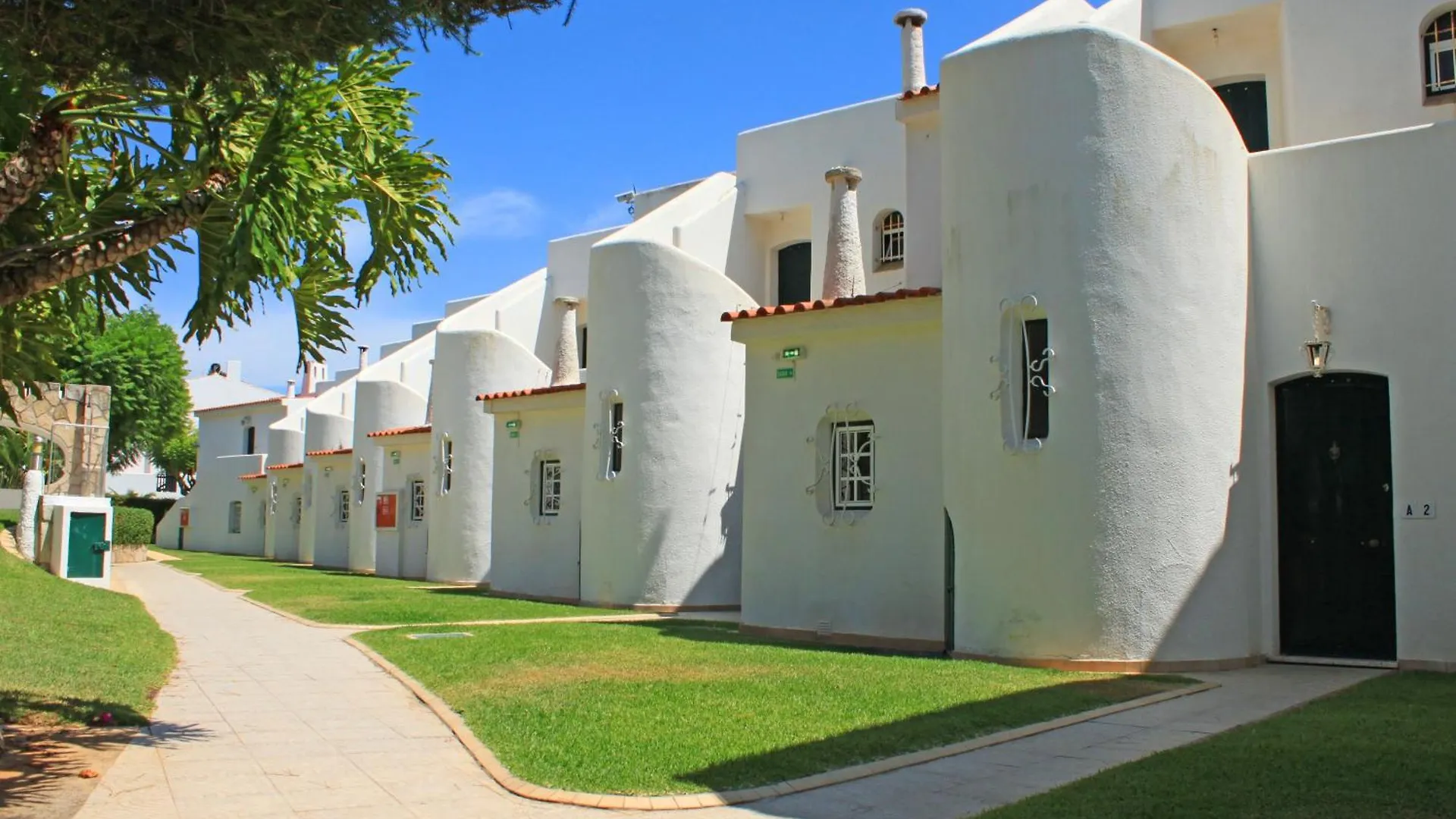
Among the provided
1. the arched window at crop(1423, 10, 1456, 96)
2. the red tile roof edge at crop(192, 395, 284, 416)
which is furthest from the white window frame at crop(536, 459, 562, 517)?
the red tile roof edge at crop(192, 395, 284, 416)

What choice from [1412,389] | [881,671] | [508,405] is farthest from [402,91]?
[508,405]

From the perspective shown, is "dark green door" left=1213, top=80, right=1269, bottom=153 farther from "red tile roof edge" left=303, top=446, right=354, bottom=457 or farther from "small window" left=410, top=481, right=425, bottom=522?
"red tile roof edge" left=303, top=446, right=354, bottom=457

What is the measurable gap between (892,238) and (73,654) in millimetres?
13240

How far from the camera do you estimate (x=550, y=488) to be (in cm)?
2306

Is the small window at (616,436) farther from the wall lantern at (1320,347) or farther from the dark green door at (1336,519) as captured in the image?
the wall lantern at (1320,347)

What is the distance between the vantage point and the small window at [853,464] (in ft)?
48.1

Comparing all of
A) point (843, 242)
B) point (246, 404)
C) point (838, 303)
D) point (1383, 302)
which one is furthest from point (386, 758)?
point (246, 404)

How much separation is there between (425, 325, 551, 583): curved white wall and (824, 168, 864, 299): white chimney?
34.0 ft

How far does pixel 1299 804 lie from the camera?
6164mm

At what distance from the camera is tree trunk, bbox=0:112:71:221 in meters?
6.78

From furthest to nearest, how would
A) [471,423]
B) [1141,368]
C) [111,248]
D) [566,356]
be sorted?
[471,423]
[566,356]
[1141,368]
[111,248]

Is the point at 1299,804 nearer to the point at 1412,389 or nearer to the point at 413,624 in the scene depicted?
the point at 1412,389

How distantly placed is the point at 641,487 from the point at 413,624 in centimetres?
432

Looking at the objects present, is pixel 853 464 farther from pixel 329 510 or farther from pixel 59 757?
pixel 329 510
